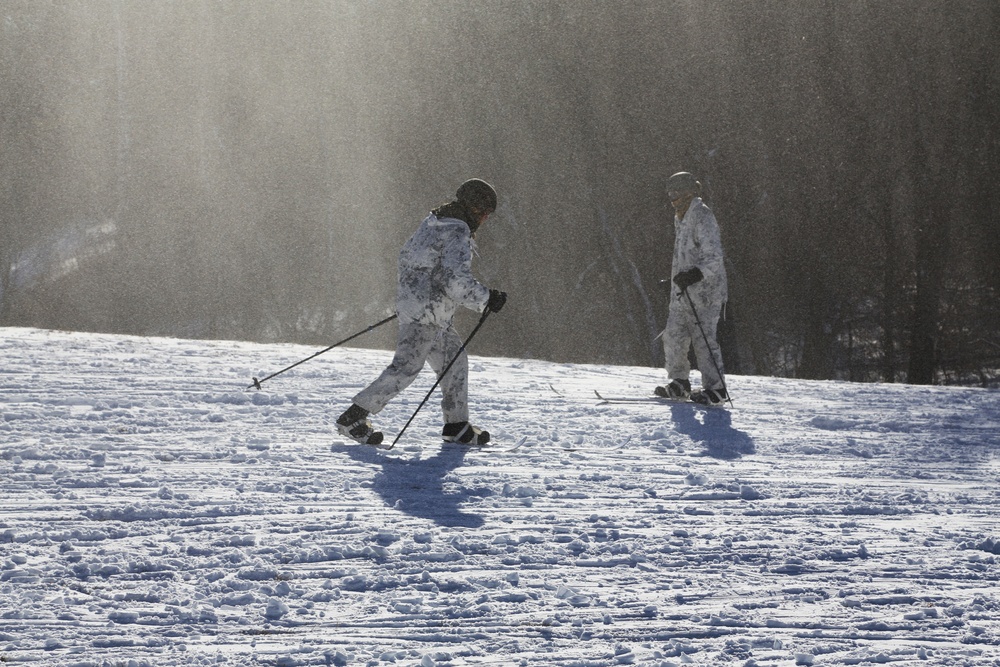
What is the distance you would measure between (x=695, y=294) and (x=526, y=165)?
2245cm

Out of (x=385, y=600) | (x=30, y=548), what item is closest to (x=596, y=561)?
(x=385, y=600)

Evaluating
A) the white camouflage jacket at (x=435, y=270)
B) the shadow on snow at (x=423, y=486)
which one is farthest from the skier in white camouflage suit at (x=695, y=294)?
the shadow on snow at (x=423, y=486)

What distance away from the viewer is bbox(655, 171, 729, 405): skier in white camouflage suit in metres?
8.72

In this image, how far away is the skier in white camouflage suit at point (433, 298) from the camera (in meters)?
6.18

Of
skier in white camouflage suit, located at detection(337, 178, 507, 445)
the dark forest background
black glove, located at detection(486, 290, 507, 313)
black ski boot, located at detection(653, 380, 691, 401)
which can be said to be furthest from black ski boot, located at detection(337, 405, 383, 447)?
the dark forest background

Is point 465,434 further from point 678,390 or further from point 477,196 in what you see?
point 678,390

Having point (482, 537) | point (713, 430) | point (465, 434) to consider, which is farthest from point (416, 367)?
point (713, 430)

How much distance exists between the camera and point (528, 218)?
30500mm

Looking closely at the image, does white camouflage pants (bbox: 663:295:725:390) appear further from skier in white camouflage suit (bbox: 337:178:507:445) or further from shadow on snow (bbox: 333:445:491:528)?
shadow on snow (bbox: 333:445:491:528)

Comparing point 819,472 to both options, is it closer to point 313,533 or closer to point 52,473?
point 313,533

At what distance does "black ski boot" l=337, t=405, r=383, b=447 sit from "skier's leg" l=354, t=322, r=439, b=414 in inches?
2.2

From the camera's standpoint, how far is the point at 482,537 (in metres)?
4.44

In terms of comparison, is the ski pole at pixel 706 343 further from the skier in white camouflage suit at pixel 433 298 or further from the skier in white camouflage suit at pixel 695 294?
the skier in white camouflage suit at pixel 433 298

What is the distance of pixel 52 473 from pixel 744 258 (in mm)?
23400
